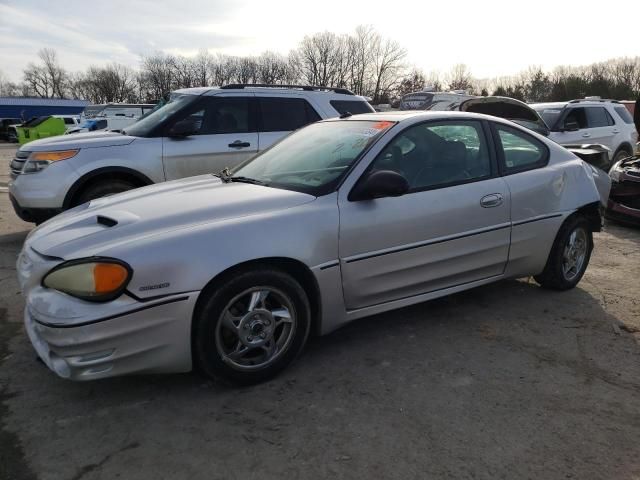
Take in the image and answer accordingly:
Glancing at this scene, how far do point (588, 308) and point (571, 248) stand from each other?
0.55 m

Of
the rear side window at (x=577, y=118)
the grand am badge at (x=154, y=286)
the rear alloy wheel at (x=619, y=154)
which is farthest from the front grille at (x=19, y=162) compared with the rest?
the rear alloy wheel at (x=619, y=154)

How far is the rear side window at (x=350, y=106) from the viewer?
22.9 feet

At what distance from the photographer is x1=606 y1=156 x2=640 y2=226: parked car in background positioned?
24.0 feet

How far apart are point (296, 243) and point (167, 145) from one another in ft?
12.0

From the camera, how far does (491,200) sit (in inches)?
149

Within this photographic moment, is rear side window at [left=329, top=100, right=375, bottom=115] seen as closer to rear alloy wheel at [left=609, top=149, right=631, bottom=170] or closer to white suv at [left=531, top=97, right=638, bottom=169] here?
white suv at [left=531, top=97, right=638, bottom=169]

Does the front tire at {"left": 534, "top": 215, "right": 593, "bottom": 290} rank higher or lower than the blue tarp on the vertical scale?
lower

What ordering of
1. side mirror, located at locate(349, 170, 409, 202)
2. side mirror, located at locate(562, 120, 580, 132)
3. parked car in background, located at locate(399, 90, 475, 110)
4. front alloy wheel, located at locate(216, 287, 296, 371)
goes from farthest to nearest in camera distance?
parked car in background, located at locate(399, 90, 475, 110)
side mirror, located at locate(562, 120, 580, 132)
side mirror, located at locate(349, 170, 409, 202)
front alloy wheel, located at locate(216, 287, 296, 371)

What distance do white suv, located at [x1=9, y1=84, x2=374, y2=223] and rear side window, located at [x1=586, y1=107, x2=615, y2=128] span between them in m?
6.96

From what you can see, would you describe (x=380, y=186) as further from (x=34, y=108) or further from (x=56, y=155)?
(x=34, y=108)

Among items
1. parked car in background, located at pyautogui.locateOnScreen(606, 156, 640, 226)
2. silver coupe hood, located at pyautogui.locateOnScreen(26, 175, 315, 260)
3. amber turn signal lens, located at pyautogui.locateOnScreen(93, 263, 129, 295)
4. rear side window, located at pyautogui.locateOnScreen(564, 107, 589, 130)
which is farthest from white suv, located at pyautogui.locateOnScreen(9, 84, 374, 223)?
rear side window, located at pyautogui.locateOnScreen(564, 107, 589, 130)

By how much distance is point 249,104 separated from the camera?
257 inches

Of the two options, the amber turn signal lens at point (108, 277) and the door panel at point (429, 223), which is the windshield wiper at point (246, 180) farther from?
the amber turn signal lens at point (108, 277)

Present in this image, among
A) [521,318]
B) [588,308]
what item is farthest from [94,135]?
[588,308]
